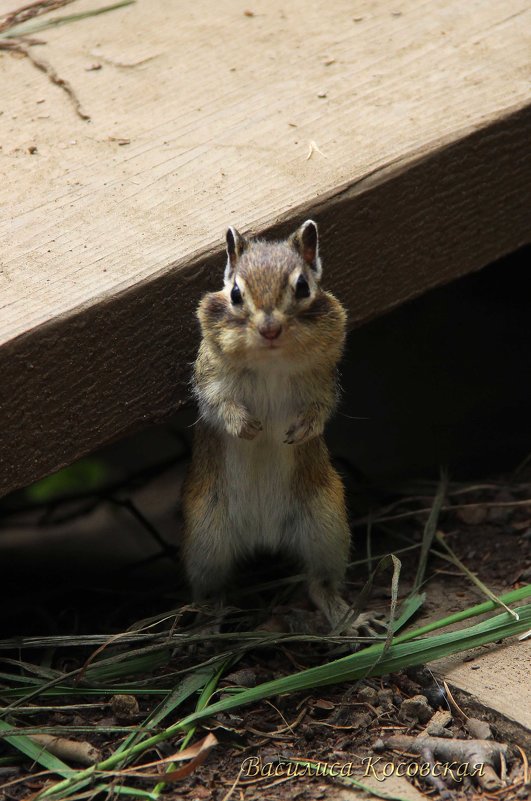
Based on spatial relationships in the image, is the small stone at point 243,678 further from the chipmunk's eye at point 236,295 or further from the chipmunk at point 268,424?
the chipmunk's eye at point 236,295

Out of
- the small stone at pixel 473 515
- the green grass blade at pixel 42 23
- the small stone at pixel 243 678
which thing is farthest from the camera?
the green grass blade at pixel 42 23

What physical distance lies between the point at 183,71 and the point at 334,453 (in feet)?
5.70

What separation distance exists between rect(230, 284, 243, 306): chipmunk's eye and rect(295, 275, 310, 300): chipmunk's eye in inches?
5.9

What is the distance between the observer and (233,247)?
9.70 ft

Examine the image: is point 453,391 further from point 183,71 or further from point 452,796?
point 452,796

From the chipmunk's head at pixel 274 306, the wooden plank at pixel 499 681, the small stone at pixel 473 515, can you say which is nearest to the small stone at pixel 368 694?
the wooden plank at pixel 499 681

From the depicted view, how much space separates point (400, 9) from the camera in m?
4.15

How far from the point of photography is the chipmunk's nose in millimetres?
2801

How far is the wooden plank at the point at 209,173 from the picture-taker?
3037 mm

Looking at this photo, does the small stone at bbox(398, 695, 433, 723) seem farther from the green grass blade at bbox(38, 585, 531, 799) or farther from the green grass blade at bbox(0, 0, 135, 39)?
the green grass blade at bbox(0, 0, 135, 39)

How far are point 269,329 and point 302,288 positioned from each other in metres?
0.19

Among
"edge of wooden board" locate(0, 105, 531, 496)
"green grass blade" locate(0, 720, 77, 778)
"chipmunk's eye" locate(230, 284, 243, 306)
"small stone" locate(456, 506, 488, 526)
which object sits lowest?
"small stone" locate(456, 506, 488, 526)

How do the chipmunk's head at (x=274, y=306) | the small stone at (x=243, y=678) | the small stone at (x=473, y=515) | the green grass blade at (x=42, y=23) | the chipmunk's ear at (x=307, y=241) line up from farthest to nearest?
the green grass blade at (x=42, y=23) → the small stone at (x=473, y=515) → the small stone at (x=243, y=678) → the chipmunk's ear at (x=307, y=241) → the chipmunk's head at (x=274, y=306)

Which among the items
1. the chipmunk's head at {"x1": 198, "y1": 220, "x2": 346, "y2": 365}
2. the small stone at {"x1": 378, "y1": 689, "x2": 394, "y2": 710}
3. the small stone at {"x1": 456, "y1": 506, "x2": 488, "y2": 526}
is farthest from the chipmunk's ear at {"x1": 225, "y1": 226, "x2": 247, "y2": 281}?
the small stone at {"x1": 456, "y1": 506, "x2": 488, "y2": 526}
